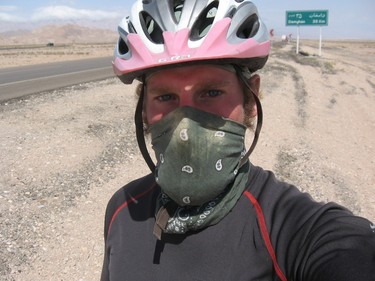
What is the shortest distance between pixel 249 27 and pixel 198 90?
1.52 ft

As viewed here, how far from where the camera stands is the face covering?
4.91 ft

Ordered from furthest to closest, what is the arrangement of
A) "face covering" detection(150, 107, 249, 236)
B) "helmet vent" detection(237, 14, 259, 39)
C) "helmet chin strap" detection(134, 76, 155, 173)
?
"helmet chin strap" detection(134, 76, 155, 173) → "helmet vent" detection(237, 14, 259, 39) → "face covering" detection(150, 107, 249, 236)

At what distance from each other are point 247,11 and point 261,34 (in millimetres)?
120

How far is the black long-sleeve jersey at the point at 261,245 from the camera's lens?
122cm

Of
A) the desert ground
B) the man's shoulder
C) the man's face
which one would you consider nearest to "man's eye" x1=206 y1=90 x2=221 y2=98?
the man's face

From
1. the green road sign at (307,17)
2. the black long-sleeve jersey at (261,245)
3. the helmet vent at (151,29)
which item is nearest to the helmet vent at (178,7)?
the helmet vent at (151,29)

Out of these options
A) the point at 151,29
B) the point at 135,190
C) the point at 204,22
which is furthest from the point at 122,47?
the point at 135,190

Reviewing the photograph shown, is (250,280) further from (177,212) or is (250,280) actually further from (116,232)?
(116,232)

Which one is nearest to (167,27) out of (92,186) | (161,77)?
(161,77)

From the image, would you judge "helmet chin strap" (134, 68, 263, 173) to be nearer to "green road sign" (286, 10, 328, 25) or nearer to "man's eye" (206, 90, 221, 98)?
"man's eye" (206, 90, 221, 98)

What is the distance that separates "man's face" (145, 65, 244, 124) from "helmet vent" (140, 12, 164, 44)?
0.20 meters

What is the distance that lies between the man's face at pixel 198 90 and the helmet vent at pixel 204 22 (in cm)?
16

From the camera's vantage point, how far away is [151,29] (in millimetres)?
1835

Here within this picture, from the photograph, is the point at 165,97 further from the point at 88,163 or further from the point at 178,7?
the point at 88,163
